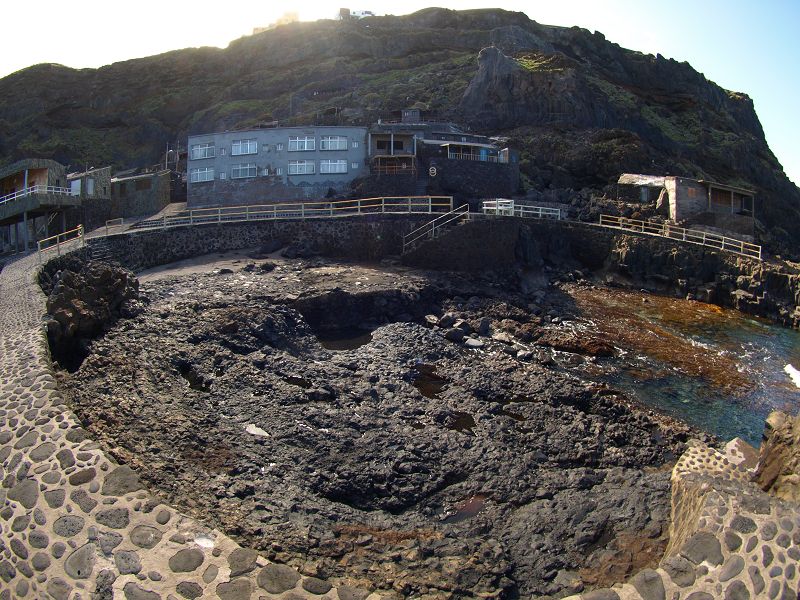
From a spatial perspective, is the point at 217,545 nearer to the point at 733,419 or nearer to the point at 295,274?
the point at 733,419

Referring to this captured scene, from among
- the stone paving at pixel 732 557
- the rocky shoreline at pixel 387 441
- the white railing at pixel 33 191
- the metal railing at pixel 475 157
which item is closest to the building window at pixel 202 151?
the white railing at pixel 33 191

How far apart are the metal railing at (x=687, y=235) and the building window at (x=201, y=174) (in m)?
26.9

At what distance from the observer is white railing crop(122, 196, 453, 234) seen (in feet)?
125

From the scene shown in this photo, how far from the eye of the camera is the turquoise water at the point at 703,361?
2158cm

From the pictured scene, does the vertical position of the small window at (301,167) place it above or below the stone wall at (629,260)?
above

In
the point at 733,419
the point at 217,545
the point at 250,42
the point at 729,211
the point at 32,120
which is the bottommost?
the point at 733,419

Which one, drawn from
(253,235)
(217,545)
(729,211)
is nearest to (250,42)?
(253,235)

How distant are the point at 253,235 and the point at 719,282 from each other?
2694cm

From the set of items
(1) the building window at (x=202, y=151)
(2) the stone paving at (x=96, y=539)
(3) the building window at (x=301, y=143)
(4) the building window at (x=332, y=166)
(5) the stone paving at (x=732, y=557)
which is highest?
(3) the building window at (x=301, y=143)

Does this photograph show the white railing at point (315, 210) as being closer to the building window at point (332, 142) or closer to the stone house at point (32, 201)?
the building window at point (332, 142)

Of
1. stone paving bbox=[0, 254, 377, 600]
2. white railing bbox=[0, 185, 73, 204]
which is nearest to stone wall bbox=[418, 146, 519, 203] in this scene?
white railing bbox=[0, 185, 73, 204]

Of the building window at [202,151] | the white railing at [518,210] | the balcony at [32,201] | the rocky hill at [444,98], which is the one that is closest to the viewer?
the white railing at [518,210]

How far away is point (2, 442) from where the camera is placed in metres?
11.4

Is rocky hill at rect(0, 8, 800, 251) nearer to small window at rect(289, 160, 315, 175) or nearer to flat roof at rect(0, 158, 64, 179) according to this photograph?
small window at rect(289, 160, 315, 175)
